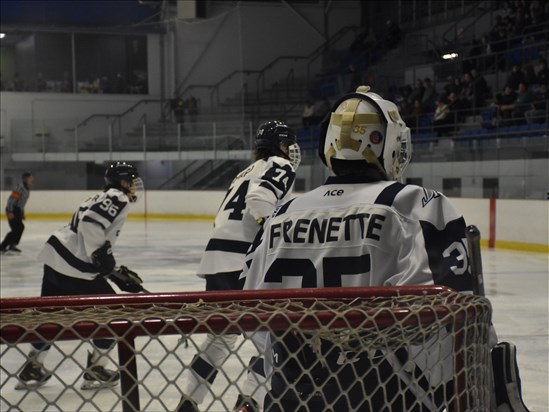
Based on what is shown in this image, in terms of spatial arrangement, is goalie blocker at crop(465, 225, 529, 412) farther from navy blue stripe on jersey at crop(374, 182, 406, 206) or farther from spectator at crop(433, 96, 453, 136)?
spectator at crop(433, 96, 453, 136)

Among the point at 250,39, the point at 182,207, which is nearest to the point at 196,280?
the point at 182,207

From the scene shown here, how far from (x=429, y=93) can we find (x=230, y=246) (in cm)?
1198

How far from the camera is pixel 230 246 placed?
371cm

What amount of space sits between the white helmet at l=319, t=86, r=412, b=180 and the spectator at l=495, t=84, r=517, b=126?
10.6m

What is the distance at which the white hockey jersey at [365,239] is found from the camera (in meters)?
1.69

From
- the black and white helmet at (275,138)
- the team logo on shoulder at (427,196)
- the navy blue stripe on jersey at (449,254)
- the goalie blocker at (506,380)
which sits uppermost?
the black and white helmet at (275,138)

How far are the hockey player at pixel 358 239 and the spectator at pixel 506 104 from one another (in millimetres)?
10630

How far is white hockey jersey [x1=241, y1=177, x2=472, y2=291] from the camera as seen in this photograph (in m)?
1.69

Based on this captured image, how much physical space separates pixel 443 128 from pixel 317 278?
11980 mm

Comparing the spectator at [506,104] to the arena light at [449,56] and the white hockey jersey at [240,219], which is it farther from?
the white hockey jersey at [240,219]

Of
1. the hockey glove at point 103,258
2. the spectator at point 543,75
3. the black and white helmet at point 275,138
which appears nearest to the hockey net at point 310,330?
the black and white helmet at point 275,138

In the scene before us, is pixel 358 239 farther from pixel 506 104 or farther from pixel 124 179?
pixel 506 104

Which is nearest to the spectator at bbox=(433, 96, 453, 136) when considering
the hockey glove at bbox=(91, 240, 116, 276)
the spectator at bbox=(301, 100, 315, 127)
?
the spectator at bbox=(301, 100, 315, 127)

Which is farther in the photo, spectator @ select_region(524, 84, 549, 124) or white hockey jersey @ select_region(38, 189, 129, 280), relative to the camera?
spectator @ select_region(524, 84, 549, 124)
